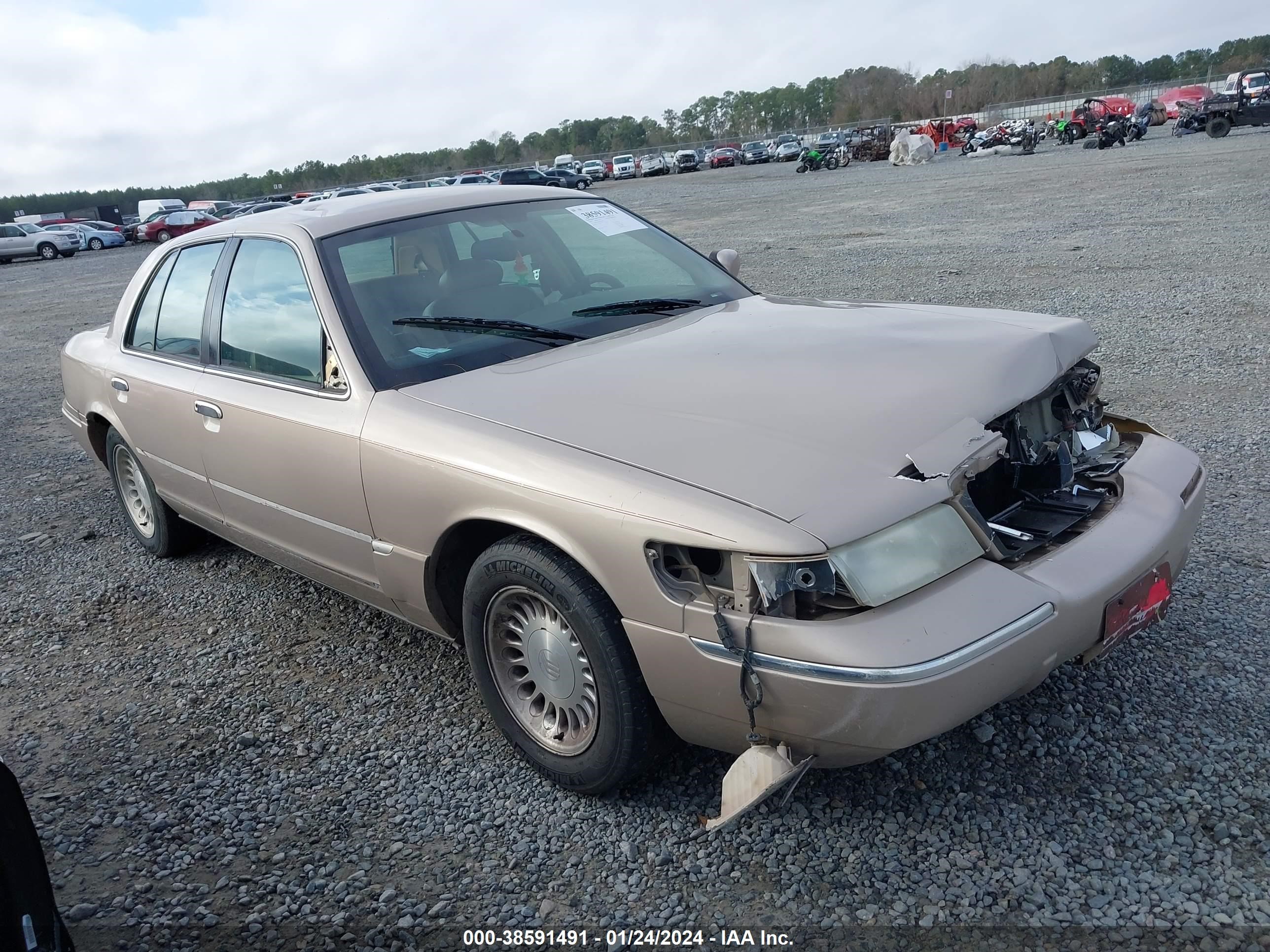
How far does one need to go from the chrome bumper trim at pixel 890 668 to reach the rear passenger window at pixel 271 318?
1777mm

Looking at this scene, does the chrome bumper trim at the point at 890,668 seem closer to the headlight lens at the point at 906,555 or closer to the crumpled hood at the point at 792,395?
the headlight lens at the point at 906,555

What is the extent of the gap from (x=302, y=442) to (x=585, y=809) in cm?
149

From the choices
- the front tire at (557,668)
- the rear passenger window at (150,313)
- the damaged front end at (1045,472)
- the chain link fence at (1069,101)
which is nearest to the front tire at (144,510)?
the rear passenger window at (150,313)

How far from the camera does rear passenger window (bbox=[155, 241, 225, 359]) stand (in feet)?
13.0

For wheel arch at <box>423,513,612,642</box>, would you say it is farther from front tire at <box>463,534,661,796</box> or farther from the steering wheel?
the steering wheel

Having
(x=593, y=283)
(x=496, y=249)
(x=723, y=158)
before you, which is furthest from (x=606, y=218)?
(x=723, y=158)

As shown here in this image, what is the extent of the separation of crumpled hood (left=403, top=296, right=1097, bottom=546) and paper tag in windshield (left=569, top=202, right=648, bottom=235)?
711 millimetres

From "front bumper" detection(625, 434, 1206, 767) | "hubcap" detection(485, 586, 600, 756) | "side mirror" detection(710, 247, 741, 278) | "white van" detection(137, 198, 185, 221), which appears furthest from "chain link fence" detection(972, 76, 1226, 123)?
"hubcap" detection(485, 586, 600, 756)

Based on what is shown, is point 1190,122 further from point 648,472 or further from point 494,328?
point 648,472

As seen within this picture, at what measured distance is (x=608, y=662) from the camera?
7.89ft

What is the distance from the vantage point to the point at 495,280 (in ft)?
11.3

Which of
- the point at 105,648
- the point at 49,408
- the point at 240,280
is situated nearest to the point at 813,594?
the point at 240,280

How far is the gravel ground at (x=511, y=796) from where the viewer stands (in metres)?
2.26

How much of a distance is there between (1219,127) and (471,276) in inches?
1338
